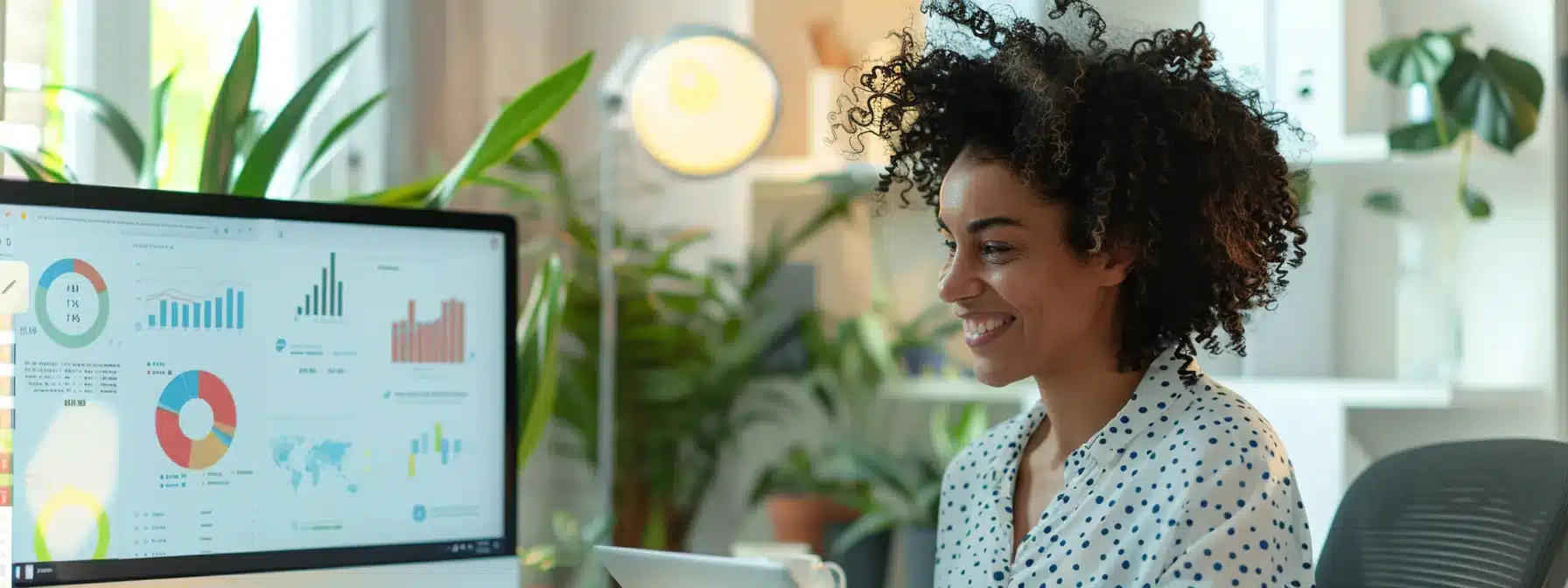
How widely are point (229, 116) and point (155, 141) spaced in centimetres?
15

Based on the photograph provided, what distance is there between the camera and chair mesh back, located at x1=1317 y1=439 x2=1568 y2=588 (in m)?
1.05

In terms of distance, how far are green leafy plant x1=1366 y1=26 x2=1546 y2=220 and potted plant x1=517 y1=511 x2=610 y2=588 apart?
150 centimetres

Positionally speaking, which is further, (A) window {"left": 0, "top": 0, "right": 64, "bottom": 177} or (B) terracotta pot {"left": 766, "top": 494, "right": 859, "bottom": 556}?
(B) terracotta pot {"left": 766, "top": 494, "right": 859, "bottom": 556}

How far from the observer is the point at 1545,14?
7.33ft

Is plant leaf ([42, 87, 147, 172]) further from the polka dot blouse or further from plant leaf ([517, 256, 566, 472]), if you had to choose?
the polka dot blouse

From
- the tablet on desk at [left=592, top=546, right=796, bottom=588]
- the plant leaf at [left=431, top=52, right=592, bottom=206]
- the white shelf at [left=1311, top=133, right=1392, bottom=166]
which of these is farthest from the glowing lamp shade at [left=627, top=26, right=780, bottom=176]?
the tablet on desk at [left=592, top=546, right=796, bottom=588]

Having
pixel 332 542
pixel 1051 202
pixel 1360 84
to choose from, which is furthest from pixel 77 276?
pixel 1360 84

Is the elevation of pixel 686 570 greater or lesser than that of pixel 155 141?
lesser

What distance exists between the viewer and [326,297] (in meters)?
1.23

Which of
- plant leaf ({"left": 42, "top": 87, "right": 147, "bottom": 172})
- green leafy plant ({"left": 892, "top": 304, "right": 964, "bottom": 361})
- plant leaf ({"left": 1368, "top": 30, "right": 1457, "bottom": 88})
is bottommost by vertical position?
green leafy plant ({"left": 892, "top": 304, "right": 964, "bottom": 361})

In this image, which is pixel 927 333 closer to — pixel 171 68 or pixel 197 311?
pixel 171 68

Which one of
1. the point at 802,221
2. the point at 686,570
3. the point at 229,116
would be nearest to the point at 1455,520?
the point at 686,570

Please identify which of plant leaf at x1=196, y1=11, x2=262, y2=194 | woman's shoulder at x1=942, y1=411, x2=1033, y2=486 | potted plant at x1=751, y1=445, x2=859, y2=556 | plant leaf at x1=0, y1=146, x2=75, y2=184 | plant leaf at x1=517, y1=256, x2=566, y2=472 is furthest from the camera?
potted plant at x1=751, y1=445, x2=859, y2=556

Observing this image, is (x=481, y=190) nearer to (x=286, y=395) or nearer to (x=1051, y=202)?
(x=286, y=395)
